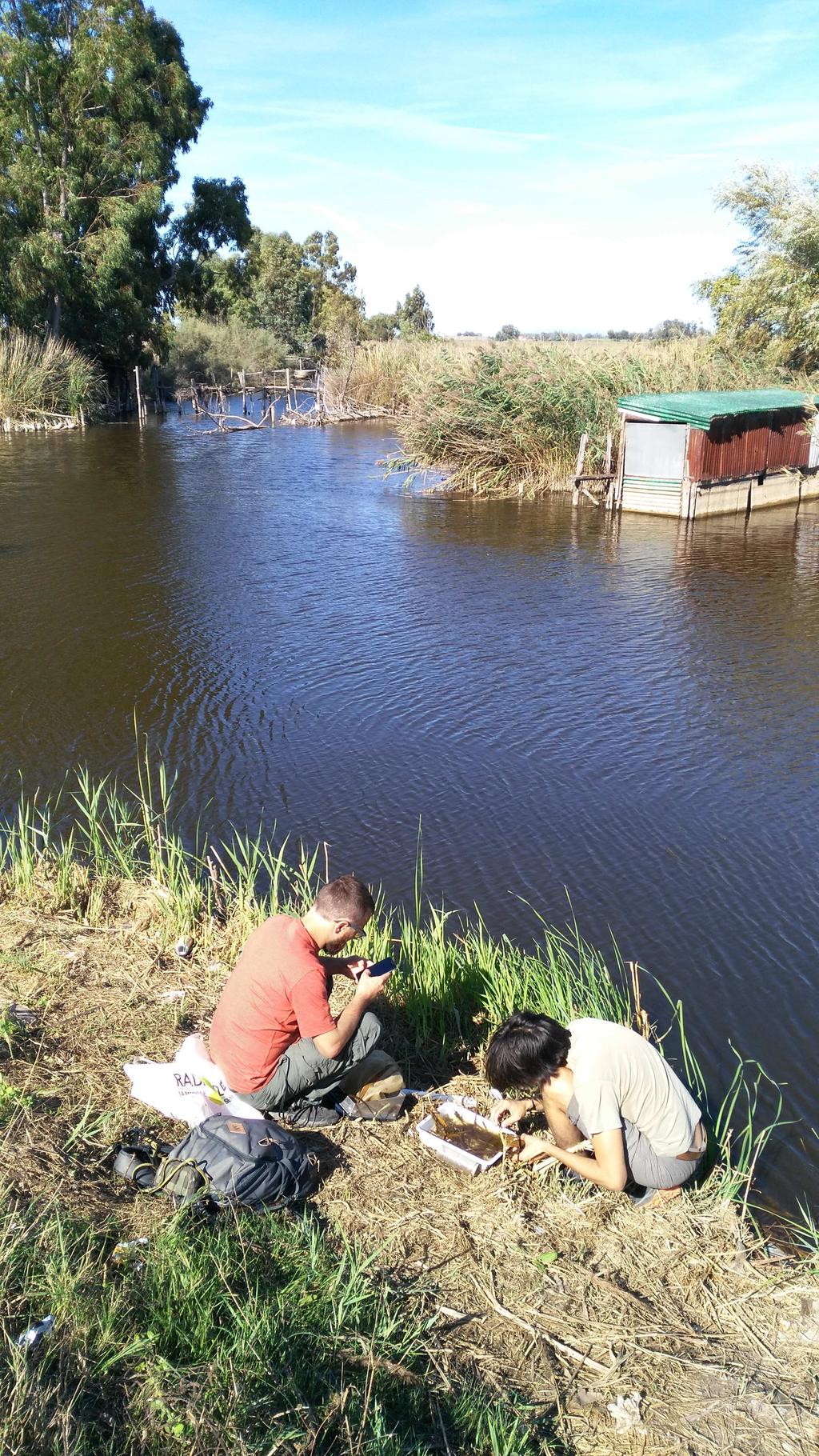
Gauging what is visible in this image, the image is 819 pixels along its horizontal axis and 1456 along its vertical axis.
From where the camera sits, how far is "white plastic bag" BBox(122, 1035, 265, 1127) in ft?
14.3

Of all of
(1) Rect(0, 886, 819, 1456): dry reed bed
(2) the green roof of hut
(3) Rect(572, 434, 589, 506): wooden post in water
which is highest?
(2) the green roof of hut

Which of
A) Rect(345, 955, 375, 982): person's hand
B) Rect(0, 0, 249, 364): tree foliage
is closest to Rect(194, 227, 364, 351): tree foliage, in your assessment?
Rect(0, 0, 249, 364): tree foliage

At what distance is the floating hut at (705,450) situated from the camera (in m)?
19.9

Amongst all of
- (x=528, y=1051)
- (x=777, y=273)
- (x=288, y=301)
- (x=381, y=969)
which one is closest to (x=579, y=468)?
(x=777, y=273)

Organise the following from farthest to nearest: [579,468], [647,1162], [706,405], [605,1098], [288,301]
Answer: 1. [288,301]
2. [579,468]
3. [706,405]
4. [647,1162]
5. [605,1098]

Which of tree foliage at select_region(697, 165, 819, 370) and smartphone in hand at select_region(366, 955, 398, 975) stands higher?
tree foliage at select_region(697, 165, 819, 370)

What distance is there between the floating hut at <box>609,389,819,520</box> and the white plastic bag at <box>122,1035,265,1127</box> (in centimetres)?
1696

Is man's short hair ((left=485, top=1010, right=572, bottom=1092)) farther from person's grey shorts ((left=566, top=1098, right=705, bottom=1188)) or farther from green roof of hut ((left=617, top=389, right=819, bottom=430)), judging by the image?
green roof of hut ((left=617, top=389, right=819, bottom=430))

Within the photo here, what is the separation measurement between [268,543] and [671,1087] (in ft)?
50.4

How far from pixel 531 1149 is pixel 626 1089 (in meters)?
0.55

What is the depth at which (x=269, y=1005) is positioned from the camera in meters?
4.34

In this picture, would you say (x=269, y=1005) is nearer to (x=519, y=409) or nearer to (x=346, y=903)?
(x=346, y=903)

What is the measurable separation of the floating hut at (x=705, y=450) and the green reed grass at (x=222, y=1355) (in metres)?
17.9

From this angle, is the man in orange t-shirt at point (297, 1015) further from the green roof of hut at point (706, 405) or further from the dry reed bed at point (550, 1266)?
the green roof of hut at point (706, 405)
